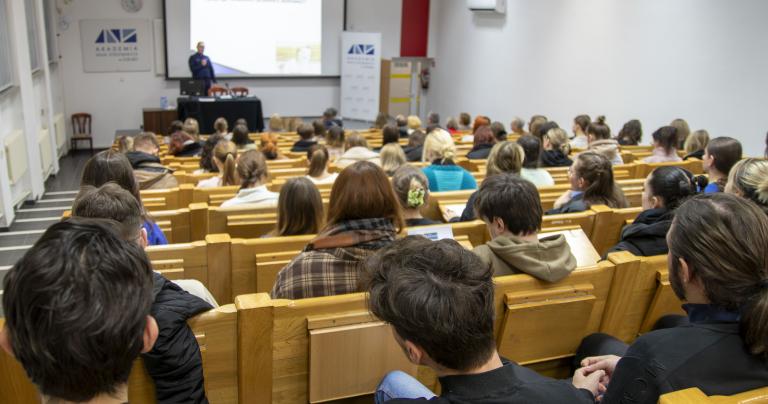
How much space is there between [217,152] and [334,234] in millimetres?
2620

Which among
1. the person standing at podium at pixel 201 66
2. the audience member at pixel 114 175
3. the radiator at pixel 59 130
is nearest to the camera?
the audience member at pixel 114 175

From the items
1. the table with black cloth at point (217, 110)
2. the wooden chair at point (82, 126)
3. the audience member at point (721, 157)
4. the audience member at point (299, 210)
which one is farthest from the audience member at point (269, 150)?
the wooden chair at point (82, 126)

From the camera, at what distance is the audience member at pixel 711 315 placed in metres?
1.27

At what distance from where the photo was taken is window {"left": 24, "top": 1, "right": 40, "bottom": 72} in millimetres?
7262

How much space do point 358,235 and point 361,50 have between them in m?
10.0

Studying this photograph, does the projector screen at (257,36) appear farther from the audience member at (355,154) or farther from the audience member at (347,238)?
the audience member at (347,238)

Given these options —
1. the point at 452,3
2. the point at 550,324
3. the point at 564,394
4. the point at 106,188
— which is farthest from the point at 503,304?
the point at 452,3

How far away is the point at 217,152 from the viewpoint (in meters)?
4.41

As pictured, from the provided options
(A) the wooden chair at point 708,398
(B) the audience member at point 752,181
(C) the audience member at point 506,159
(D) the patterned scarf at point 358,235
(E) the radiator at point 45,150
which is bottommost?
(E) the radiator at point 45,150

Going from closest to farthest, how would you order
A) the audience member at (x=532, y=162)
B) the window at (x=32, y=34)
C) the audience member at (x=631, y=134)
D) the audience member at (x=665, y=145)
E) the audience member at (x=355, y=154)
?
1. the audience member at (x=532, y=162)
2. the audience member at (x=665, y=145)
3. the audience member at (x=355, y=154)
4. the audience member at (x=631, y=134)
5. the window at (x=32, y=34)

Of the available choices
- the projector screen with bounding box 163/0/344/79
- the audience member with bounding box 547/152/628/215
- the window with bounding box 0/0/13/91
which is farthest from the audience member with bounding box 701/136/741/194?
the projector screen with bounding box 163/0/344/79

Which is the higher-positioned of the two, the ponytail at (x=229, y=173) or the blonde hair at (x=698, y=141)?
the blonde hair at (x=698, y=141)

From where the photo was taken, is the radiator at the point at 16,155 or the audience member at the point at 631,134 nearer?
the radiator at the point at 16,155

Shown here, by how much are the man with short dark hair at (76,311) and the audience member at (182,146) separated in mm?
5465
